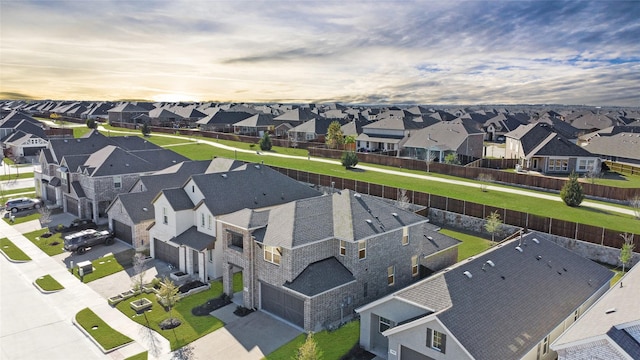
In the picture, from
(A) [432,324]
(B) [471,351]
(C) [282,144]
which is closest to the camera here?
(B) [471,351]

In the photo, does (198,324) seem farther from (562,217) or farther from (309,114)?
(309,114)

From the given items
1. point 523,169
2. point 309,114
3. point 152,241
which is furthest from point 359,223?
point 309,114

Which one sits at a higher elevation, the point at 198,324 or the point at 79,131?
the point at 79,131

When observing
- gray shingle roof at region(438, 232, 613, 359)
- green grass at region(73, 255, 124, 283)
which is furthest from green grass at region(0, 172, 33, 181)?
gray shingle roof at region(438, 232, 613, 359)

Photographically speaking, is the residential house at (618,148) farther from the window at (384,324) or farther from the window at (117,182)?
the window at (117,182)

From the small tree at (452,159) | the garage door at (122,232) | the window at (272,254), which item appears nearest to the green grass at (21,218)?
the garage door at (122,232)

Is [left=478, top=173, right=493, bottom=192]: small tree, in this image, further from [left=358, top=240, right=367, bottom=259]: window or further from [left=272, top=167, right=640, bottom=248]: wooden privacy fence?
[left=358, top=240, right=367, bottom=259]: window

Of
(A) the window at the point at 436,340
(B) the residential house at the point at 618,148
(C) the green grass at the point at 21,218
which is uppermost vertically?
(B) the residential house at the point at 618,148
